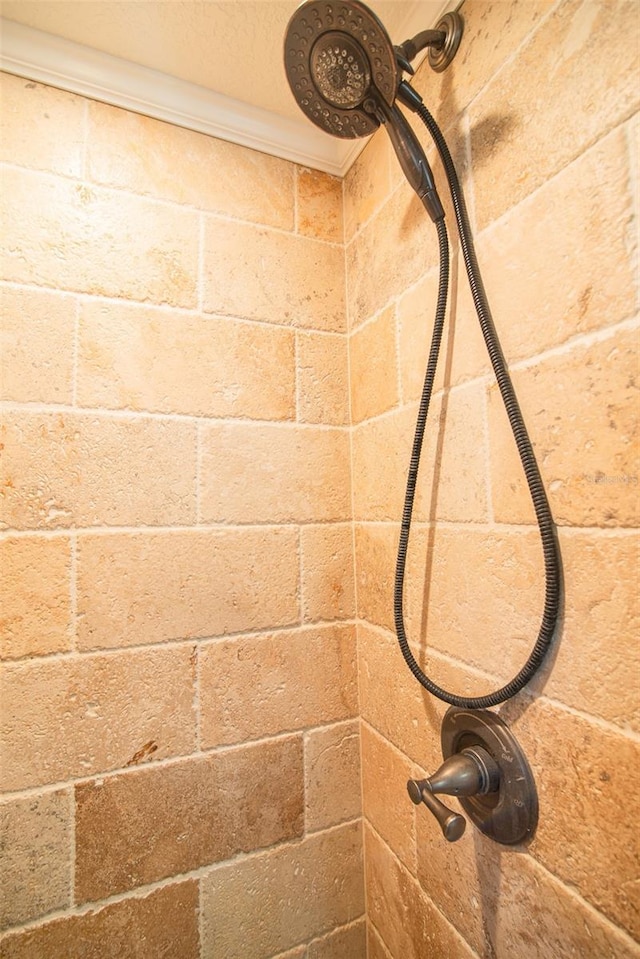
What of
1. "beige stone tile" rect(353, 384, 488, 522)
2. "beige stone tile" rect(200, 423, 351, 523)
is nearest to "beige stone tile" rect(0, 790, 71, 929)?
"beige stone tile" rect(200, 423, 351, 523)

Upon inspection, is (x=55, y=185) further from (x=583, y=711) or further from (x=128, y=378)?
(x=583, y=711)

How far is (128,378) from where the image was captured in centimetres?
79

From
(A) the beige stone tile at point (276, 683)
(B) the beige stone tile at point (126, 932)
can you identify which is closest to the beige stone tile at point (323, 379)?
(A) the beige stone tile at point (276, 683)

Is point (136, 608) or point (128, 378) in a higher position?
point (128, 378)

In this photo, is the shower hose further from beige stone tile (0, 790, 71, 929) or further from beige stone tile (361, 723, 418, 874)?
beige stone tile (0, 790, 71, 929)

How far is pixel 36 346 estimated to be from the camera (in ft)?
2.42

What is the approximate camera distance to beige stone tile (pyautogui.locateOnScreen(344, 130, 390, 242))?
88 cm

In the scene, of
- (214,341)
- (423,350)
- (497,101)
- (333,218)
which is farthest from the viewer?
(333,218)

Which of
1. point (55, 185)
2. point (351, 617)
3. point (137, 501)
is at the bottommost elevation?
point (351, 617)

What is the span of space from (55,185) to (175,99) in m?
0.31

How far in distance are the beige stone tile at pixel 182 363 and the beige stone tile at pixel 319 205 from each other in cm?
27

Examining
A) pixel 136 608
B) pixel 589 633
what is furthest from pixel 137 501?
pixel 589 633

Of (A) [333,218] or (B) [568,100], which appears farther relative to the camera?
(A) [333,218]

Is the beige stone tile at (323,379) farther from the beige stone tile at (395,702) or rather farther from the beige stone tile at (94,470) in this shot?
the beige stone tile at (395,702)
